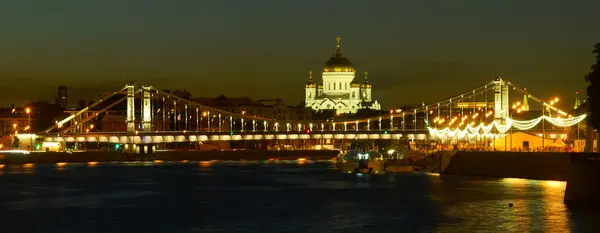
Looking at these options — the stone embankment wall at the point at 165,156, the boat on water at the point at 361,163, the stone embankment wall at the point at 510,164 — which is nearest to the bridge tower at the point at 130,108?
the stone embankment wall at the point at 165,156

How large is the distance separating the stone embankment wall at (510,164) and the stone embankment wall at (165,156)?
154 feet

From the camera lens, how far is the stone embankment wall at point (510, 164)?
6412 cm

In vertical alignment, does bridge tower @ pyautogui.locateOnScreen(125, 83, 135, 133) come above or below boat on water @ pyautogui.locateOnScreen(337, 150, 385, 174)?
above

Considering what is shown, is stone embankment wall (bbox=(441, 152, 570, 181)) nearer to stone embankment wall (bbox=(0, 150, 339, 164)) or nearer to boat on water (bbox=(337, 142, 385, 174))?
boat on water (bbox=(337, 142, 385, 174))

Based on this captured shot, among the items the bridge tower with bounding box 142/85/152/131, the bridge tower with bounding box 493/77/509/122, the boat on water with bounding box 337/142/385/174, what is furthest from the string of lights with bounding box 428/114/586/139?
the bridge tower with bounding box 142/85/152/131

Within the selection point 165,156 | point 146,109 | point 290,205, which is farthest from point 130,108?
point 290,205

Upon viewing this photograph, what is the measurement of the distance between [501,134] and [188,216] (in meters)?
45.9

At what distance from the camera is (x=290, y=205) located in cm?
5475

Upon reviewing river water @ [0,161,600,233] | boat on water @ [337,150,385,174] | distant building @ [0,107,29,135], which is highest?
distant building @ [0,107,29,135]

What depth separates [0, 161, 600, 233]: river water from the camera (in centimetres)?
4431

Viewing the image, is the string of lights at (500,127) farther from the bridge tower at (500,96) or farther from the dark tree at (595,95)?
the dark tree at (595,95)

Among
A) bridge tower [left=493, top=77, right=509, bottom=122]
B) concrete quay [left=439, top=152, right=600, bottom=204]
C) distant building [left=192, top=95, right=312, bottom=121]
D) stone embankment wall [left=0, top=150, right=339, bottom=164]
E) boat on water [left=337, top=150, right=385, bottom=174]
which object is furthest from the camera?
distant building [left=192, top=95, right=312, bottom=121]

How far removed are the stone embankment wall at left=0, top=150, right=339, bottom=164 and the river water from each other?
36.1m

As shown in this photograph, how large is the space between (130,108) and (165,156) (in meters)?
12.2
